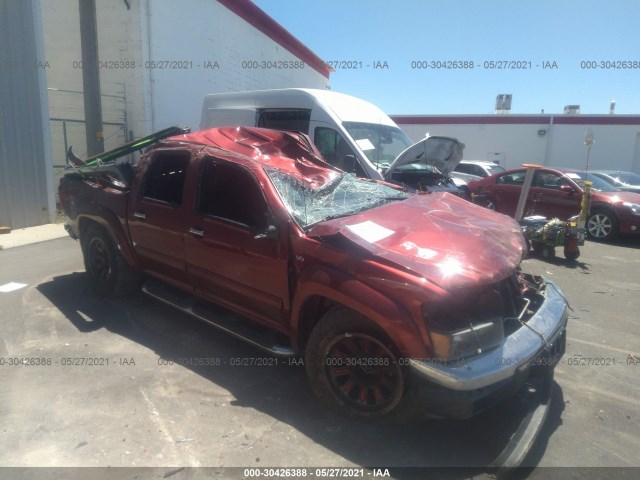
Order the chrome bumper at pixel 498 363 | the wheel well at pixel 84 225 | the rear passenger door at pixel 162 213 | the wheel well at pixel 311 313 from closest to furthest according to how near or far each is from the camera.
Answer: the chrome bumper at pixel 498 363, the wheel well at pixel 311 313, the rear passenger door at pixel 162 213, the wheel well at pixel 84 225

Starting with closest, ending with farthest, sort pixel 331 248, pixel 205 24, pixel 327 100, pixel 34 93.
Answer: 1. pixel 331 248
2. pixel 327 100
3. pixel 34 93
4. pixel 205 24

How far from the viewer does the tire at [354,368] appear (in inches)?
110

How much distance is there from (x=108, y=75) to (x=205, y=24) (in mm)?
3493

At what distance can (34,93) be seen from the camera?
8750mm

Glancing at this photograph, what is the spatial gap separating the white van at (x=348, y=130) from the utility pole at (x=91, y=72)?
92.9 inches

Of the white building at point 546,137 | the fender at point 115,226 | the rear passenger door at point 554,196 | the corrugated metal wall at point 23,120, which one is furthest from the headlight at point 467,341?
the white building at point 546,137

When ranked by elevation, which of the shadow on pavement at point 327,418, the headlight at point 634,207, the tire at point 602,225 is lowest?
the shadow on pavement at point 327,418

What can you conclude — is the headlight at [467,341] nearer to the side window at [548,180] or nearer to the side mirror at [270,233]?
the side mirror at [270,233]

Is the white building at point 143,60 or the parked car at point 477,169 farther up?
the white building at point 143,60

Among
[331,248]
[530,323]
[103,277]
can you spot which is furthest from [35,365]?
[530,323]

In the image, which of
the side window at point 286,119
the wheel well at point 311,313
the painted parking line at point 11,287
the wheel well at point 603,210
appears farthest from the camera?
the wheel well at point 603,210

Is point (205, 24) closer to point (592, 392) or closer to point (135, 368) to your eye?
point (135, 368)

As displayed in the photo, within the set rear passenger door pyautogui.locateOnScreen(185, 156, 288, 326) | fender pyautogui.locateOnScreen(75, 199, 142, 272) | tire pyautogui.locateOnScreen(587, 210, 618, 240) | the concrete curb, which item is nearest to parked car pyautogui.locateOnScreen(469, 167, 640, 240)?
tire pyautogui.locateOnScreen(587, 210, 618, 240)

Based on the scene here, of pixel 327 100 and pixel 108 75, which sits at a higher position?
pixel 108 75
